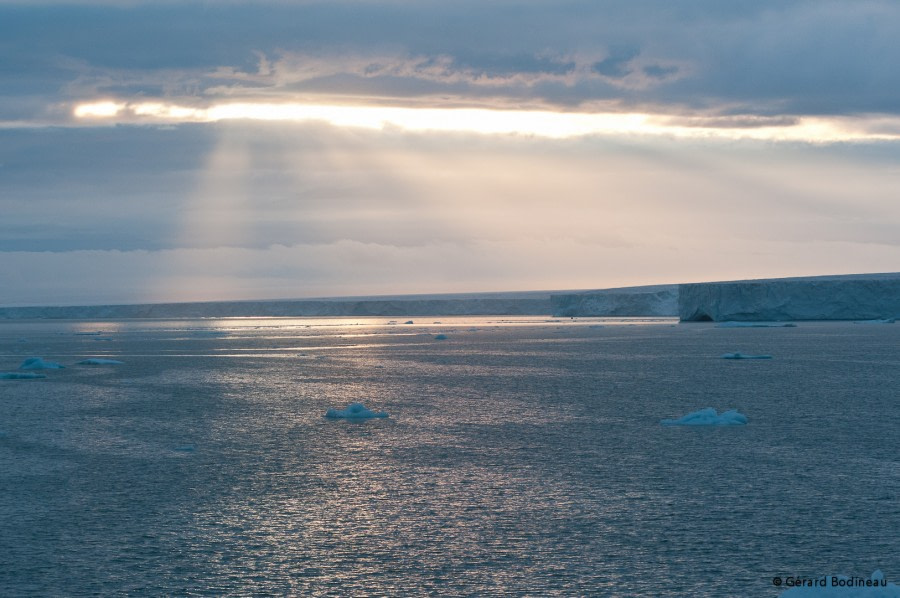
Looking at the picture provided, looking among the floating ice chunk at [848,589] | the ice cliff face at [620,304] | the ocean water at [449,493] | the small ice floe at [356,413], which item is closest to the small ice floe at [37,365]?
the ocean water at [449,493]

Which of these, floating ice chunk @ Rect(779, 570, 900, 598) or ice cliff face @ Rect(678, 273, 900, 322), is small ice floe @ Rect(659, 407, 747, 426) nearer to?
floating ice chunk @ Rect(779, 570, 900, 598)

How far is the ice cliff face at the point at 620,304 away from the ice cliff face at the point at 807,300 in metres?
27.1

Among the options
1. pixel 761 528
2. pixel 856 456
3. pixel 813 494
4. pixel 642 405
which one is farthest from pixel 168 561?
pixel 642 405

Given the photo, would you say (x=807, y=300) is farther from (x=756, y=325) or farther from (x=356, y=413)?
(x=356, y=413)

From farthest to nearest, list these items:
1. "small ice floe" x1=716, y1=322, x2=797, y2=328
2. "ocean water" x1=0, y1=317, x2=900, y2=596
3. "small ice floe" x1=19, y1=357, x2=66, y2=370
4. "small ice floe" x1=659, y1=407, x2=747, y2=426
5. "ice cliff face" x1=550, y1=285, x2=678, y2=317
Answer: "ice cliff face" x1=550, y1=285, x2=678, y2=317 → "small ice floe" x1=716, y1=322, x2=797, y2=328 → "small ice floe" x1=19, y1=357, x2=66, y2=370 → "small ice floe" x1=659, y1=407, x2=747, y2=426 → "ocean water" x1=0, y1=317, x2=900, y2=596

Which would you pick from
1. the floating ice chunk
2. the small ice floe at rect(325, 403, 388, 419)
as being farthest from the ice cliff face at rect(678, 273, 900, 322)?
the floating ice chunk

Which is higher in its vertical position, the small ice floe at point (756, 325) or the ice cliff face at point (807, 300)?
the ice cliff face at point (807, 300)

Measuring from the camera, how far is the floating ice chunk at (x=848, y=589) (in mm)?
4074

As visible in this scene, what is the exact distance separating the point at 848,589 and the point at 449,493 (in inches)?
117

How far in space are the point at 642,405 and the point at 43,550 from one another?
26.1 feet


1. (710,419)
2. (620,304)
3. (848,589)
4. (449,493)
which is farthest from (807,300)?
(848,589)

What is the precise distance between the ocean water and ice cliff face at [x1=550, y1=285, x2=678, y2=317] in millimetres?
68331

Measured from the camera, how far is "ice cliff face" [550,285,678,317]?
82.1 meters

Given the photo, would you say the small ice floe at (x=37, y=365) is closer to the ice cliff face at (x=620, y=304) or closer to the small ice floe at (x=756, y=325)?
the small ice floe at (x=756, y=325)
